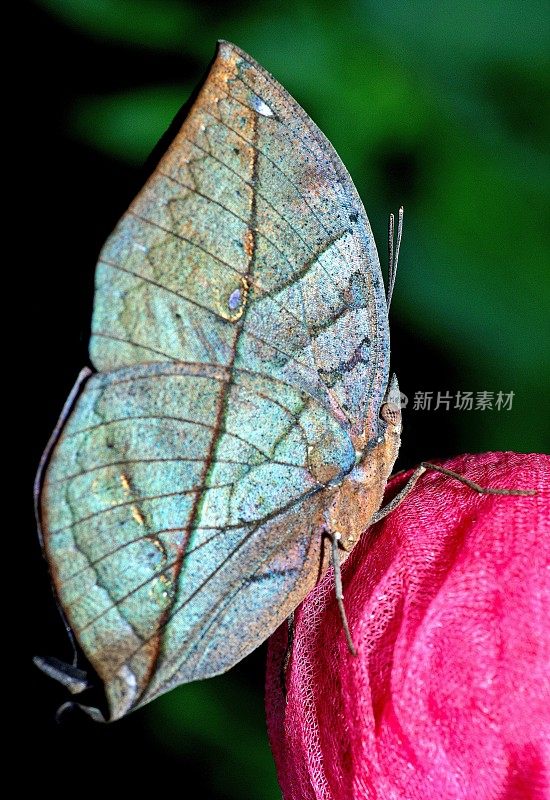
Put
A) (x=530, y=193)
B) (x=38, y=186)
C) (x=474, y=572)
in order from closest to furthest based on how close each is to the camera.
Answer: (x=474, y=572)
(x=530, y=193)
(x=38, y=186)

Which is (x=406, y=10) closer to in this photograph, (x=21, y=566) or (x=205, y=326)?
(x=205, y=326)

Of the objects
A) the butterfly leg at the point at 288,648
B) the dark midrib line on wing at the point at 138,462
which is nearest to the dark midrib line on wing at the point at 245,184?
the dark midrib line on wing at the point at 138,462

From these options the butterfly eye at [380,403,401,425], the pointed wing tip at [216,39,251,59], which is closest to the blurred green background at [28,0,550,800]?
the butterfly eye at [380,403,401,425]

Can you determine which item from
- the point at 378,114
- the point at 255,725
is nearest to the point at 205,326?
the point at 378,114

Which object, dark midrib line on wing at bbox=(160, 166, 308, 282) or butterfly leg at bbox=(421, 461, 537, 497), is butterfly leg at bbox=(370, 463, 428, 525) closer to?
butterfly leg at bbox=(421, 461, 537, 497)

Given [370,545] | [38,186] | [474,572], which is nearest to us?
[474,572]

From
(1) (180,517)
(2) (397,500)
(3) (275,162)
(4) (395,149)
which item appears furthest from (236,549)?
(4) (395,149)
